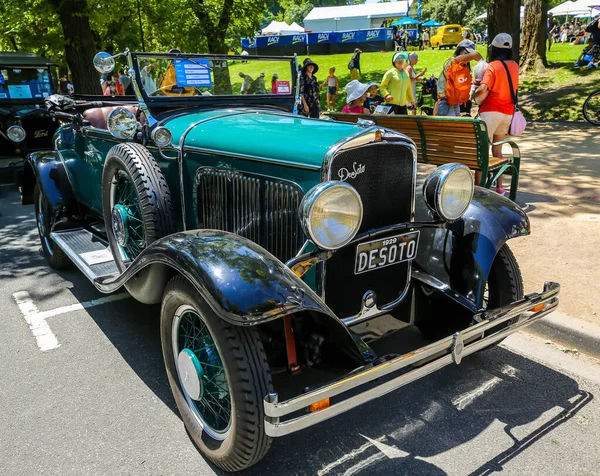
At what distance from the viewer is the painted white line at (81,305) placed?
12.4 feet

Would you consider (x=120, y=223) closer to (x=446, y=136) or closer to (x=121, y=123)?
(x=121, y=123)

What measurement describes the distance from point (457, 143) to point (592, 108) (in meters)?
6.59

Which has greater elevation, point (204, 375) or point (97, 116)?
point (97, 116)

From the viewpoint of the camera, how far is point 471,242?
280 centimetres

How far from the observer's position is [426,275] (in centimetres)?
289

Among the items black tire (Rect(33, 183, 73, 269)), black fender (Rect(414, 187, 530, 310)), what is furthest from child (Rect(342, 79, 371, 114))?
black tire (Rect(33, 183, 73, 269))

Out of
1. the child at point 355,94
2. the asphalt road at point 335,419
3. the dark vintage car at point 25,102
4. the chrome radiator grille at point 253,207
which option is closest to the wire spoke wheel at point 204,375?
the asphalt road at point 335,419

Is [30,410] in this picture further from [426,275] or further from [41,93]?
[41,93]

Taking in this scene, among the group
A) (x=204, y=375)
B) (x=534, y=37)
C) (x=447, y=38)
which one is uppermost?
(x=447, y=38)

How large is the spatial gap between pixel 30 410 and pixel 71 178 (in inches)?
101

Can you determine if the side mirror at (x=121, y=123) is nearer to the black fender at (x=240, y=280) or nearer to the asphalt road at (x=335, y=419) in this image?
the black fender at (x=240, y=280)

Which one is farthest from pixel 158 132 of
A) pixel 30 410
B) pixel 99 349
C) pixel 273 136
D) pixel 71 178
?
pixel 71 178

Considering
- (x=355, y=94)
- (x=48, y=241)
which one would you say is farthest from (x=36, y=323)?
(x=355, y=94)

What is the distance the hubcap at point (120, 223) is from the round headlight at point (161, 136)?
0.55 m
